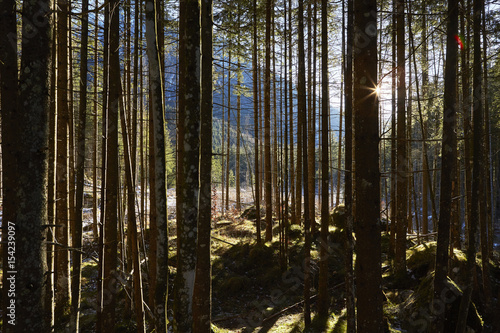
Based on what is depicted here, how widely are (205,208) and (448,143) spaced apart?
136 inches

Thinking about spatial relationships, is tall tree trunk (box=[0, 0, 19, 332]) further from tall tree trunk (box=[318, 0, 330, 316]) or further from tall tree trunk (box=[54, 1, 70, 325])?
tall tree trunk (box=[318, 0, 330, 316])

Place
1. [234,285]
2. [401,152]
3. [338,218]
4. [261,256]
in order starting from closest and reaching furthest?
[401,152] → [234,285] → [261,256] → [338,218]

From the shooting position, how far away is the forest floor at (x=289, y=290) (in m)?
6.19

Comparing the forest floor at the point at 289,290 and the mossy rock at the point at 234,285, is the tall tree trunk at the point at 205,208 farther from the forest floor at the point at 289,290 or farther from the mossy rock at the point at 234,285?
→ the mossy rock at the point at 234,285

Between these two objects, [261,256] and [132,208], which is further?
[261,256]

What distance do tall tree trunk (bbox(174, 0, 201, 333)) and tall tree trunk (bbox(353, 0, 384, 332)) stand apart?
1853mm

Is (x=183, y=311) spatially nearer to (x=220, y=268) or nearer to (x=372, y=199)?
(x=372, y=199)

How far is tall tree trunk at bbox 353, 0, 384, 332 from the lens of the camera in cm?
311

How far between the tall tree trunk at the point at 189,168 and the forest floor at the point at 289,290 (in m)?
1.90

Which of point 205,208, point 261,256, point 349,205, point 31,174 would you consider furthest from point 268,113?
point 31,174

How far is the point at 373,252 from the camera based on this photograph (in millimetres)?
3133

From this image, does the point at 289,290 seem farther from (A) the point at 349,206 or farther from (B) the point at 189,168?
(B) the point at 189,168

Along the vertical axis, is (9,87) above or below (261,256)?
above

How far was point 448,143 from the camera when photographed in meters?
3.88
